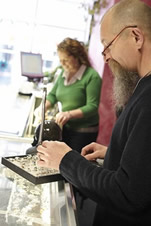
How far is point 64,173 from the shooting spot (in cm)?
112

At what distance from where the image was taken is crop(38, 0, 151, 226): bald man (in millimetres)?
956

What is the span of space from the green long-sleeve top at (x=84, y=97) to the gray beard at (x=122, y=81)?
3.88ft

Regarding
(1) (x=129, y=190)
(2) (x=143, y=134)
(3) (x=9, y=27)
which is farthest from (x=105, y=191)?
(3) (x=9, y=27)

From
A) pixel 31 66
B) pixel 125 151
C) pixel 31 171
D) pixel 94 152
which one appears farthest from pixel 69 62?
pixel 31 66

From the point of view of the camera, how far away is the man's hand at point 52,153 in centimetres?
116

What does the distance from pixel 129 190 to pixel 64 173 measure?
254mm

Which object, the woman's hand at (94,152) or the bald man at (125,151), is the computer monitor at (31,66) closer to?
the woman's hand at (94,152)

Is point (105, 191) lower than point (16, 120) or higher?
higher

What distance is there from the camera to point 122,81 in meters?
1.41

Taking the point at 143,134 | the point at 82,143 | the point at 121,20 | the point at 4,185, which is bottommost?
the point at 82,143

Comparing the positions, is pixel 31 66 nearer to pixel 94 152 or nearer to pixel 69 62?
pixel 69 62

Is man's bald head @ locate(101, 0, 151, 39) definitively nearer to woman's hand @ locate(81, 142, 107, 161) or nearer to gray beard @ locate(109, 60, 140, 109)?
gray beard @ locate(109, 60, 140, 109)

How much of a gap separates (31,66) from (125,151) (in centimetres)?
537

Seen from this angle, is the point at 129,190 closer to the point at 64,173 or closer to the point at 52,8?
the point at 64,173
